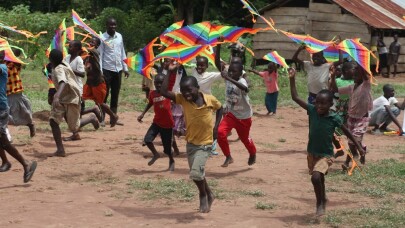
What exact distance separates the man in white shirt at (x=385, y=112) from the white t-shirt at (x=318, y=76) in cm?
292

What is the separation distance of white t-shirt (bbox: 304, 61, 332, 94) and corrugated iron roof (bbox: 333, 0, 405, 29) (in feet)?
43.2

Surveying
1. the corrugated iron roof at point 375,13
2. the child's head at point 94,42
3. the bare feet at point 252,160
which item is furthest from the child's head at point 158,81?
the corrugated iron roof at point 375,13

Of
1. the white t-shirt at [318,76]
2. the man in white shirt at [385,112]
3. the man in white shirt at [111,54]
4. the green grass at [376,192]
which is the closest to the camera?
the green grass at [376,192]

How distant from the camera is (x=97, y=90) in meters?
10.6

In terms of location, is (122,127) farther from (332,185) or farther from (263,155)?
(332,185)

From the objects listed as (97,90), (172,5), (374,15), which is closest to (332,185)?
(97,90)

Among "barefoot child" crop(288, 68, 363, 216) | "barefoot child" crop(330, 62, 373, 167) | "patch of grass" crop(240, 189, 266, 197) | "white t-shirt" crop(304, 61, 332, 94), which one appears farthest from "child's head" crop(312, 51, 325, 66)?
"barefoot child" crop(288, 68, 363, 216)

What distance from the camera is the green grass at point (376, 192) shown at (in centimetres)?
608

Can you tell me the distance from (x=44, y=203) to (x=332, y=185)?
2.95 meters

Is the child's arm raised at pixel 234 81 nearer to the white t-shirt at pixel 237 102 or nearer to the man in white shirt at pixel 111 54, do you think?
the white t-shirt at pixel 237 102

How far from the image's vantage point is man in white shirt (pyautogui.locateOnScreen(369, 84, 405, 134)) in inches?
467

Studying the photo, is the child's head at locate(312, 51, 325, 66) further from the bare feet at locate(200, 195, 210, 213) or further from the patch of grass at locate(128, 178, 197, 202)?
the bare feet at locate(200, 195, 210, 213)

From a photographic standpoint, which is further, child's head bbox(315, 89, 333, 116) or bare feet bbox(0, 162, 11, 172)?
bare feet bbox(0, 162, 11, 172)

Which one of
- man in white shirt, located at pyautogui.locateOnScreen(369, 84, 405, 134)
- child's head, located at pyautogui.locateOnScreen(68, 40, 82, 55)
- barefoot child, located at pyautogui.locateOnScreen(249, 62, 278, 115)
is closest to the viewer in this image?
child's head, located at pyautogui.locateOnScreen(68, 40, 82, 55)
